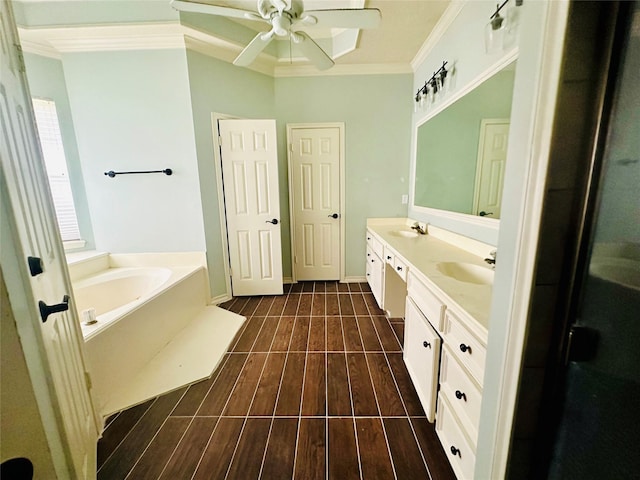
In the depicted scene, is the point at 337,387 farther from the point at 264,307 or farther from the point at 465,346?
the point at 264,307

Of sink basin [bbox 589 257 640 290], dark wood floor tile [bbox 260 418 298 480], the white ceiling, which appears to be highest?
the white ceiling

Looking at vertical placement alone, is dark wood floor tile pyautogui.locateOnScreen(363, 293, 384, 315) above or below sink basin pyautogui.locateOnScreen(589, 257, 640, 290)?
below

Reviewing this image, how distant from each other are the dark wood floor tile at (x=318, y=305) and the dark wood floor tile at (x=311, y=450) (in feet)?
4.12

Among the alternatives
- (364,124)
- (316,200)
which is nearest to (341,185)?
(316,200)

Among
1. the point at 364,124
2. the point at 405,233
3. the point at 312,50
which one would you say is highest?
the point at 312,50

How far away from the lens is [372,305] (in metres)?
2.76

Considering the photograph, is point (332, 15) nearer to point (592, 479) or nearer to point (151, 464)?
point (592, 479)

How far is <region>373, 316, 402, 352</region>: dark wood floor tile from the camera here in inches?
78.7

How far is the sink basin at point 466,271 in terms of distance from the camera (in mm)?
1449

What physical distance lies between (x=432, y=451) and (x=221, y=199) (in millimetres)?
2787

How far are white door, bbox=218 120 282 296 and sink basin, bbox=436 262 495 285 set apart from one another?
192 cm

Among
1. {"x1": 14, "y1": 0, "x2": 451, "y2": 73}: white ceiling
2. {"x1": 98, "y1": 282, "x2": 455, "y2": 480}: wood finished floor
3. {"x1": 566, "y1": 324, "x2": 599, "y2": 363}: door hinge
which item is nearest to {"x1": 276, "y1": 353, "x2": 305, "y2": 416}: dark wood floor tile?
{"x1": 98, "y1": 282, "x2": 455, "y2": 480}: wood finished floor

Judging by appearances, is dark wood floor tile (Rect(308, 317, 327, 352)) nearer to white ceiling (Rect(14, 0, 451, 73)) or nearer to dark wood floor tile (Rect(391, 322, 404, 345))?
dark wood floor tile (Rect(391, 322, 404, 345))

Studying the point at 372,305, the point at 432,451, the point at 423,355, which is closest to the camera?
the point at 432,451
